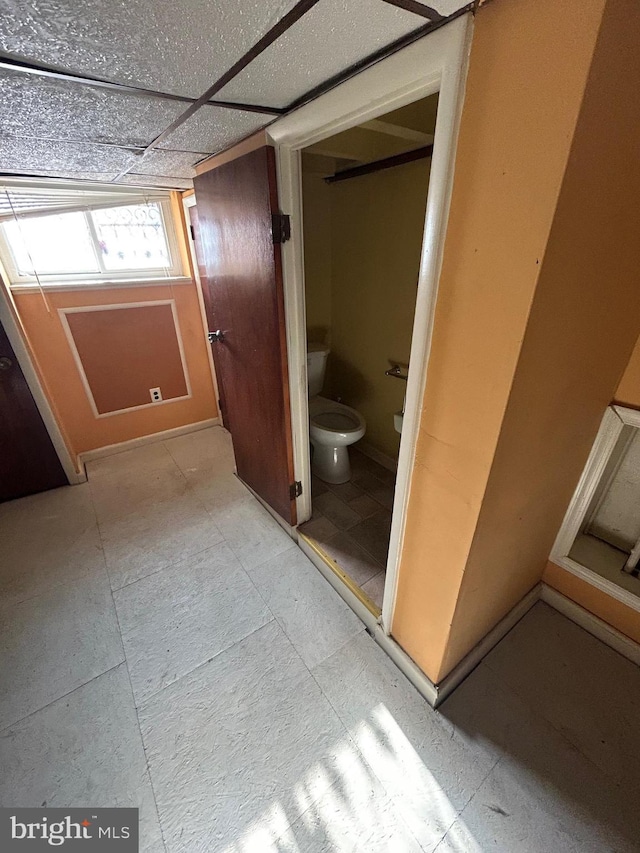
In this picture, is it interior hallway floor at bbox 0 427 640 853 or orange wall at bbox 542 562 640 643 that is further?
orange wall at bbox 542 562 640 643

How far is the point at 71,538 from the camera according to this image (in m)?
2.00

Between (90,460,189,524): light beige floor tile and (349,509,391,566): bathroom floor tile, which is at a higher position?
(349,509,391,566): bathroom floor tile

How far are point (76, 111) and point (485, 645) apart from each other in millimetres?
2285

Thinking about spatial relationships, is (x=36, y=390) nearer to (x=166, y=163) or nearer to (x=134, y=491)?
(x=134, y=491)

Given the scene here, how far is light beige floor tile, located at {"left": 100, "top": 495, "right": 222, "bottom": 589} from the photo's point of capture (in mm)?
1817

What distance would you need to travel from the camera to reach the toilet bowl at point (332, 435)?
83.7 inches

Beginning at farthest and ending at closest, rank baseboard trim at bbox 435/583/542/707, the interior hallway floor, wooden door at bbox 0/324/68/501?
wooden door at bbox 0/324/68/501 → baseboard trim at bbox 435/583/542/707 → the interior hallway floor

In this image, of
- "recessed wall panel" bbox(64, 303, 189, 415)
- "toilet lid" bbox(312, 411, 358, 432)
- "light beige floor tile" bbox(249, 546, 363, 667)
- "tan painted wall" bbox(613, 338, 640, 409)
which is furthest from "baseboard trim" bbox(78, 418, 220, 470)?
"tan painted wall" bbox(613, 338, 640, 409)

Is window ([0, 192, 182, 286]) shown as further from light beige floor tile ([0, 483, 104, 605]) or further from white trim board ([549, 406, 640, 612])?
white trim board ([549, 406, 640, 612])

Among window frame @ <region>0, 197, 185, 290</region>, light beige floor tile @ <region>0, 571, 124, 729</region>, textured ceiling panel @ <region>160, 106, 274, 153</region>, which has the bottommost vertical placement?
light beige floor tile @ <region>0, 571, 124, 729</region>

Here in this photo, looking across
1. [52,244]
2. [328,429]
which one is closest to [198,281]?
[52,244]

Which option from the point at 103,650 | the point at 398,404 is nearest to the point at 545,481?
the point at 398,404

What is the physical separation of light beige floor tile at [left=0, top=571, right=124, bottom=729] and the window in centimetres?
194

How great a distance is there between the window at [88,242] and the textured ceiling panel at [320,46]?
1.83 m
